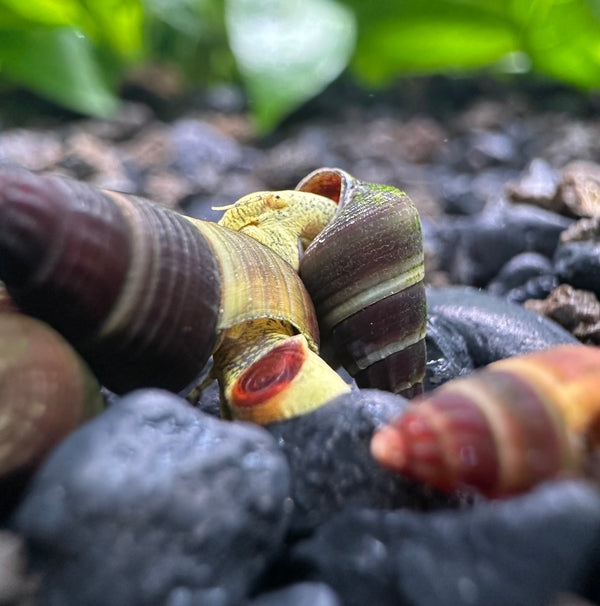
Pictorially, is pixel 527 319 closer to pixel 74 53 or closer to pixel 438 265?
pixel 438 265

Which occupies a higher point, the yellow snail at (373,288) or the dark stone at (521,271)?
the yellow snail at (373,288)

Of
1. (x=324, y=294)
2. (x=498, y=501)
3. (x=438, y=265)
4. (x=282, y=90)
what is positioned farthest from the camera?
(x=282, y=90)

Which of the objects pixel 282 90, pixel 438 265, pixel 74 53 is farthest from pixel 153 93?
pixel 438 265

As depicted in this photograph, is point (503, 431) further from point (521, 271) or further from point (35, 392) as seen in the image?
point (521, 271)

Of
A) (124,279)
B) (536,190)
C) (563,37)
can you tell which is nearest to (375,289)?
(124,279)

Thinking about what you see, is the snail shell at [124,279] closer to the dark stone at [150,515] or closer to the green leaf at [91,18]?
the dark stone at [150,515]

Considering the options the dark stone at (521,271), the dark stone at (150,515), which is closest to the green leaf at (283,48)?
the dark stone at (521,271)
